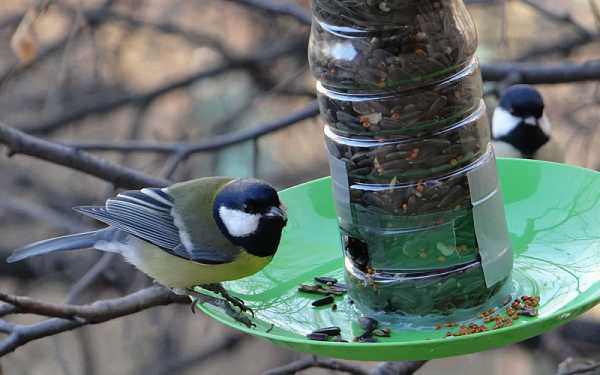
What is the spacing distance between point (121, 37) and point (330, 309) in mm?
3087

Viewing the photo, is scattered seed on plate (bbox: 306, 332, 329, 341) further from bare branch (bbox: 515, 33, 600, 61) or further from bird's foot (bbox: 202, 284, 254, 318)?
bare branch (bbox: 515, 33, 600, 61)

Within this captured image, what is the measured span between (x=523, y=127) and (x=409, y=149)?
90.0 inches

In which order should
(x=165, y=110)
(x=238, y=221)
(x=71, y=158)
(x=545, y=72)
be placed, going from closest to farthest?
(x=238, y=221), (x=71, y=158), (x=545, y=72), (x=165, y=110)

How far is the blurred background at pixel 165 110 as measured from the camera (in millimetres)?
4891

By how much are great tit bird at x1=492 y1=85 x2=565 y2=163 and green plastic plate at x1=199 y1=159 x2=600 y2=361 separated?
1.54 m

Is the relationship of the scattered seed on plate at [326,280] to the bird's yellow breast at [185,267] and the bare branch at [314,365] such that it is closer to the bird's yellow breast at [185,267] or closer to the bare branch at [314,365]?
the bird's yellow breast at [185,267]

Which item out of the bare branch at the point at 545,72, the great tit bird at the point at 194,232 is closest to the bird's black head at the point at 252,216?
the great tit bird at the point at 194,232

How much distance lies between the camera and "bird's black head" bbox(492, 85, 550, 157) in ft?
14.7

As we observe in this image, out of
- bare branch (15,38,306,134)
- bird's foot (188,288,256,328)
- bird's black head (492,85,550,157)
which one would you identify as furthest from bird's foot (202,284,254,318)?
bare branch (15,38,306,134)

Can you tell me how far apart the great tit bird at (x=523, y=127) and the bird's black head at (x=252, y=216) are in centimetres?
203

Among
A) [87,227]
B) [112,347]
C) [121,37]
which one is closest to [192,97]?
[121,37]

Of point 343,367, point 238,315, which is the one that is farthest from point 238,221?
point 343,367

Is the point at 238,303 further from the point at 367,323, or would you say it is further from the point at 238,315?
the point at 367,323

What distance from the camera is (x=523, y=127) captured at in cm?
450
